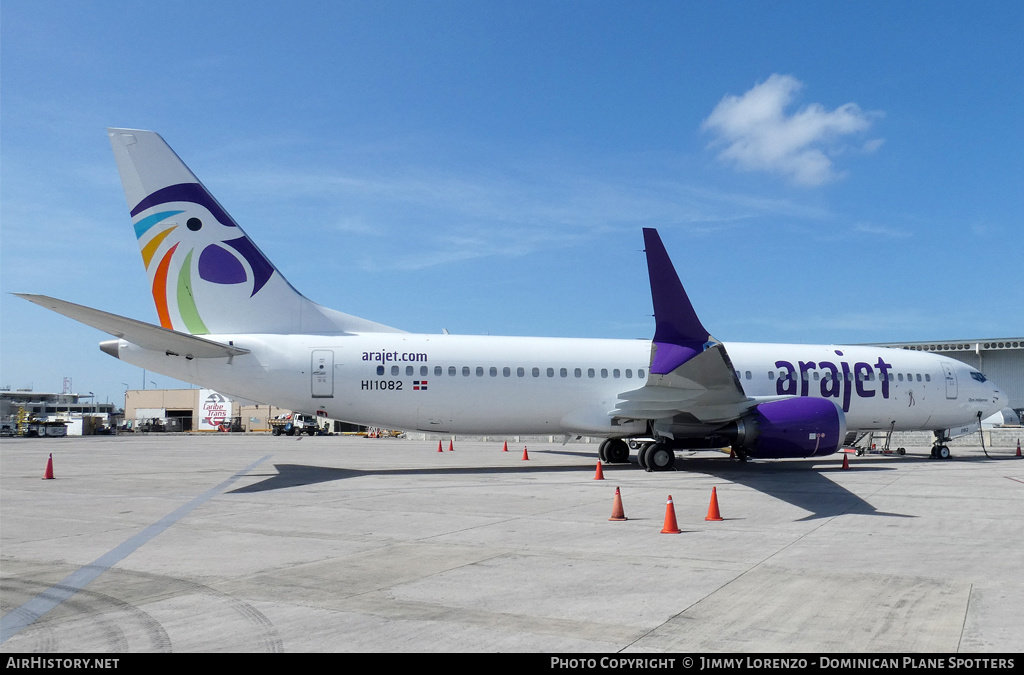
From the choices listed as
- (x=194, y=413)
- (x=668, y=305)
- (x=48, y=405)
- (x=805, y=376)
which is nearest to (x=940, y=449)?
(x=805, y=376)

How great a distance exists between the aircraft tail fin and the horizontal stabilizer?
107cm

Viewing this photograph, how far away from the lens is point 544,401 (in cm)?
1894

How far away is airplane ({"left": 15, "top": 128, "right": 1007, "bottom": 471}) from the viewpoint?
16.3m

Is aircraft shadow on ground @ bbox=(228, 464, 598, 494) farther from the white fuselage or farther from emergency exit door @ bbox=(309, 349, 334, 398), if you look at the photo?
emergency exit door @ bbox=(309, 349, 334, 398)

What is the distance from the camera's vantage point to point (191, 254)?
16828 millimetres

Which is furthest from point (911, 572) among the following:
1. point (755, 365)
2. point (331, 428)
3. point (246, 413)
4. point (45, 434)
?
point (246, 413)

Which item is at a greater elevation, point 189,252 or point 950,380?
point 189,252

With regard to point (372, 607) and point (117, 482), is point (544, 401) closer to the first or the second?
point (117, 482)

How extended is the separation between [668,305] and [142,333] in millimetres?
10668

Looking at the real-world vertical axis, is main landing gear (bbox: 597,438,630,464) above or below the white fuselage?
below

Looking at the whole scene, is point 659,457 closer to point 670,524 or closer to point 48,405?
point 670,524

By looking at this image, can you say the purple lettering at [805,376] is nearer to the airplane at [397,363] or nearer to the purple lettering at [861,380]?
the purple lettering at [861,380]

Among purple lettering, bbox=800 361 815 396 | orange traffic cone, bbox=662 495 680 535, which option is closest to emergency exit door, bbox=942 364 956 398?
purple lettering, bbox=800 361 815 396
